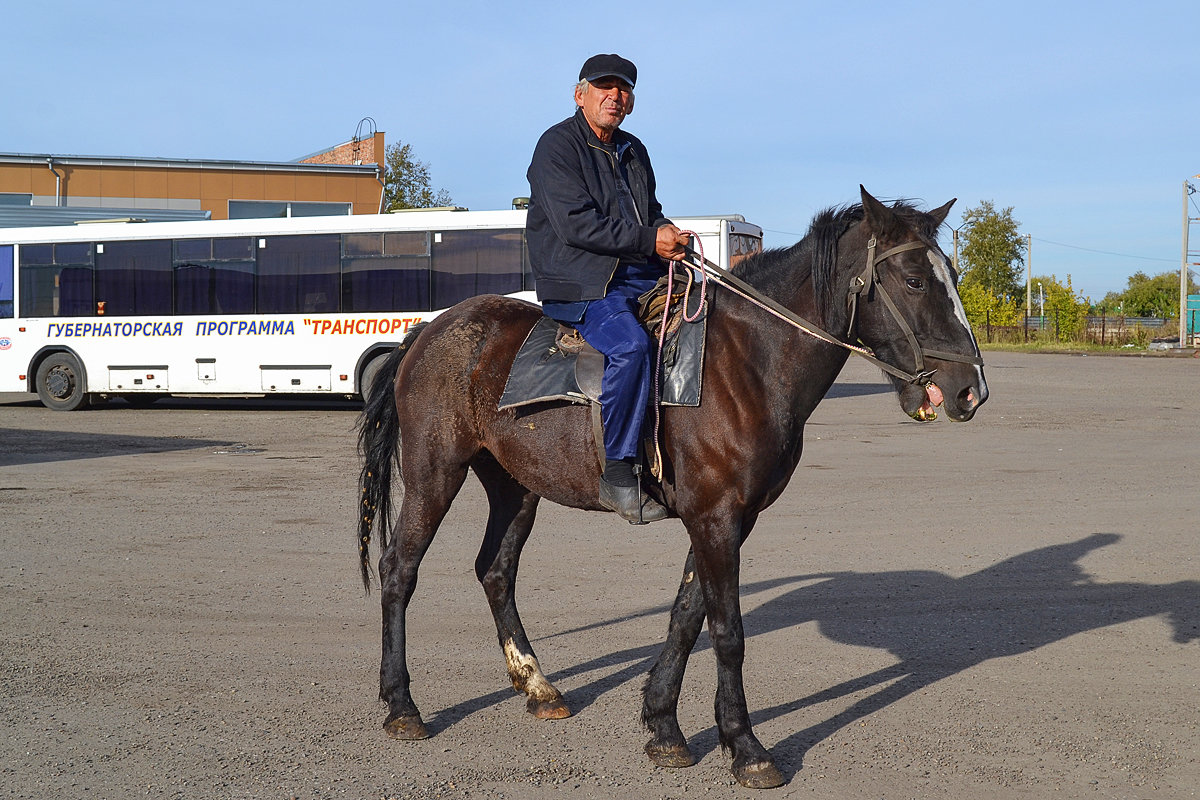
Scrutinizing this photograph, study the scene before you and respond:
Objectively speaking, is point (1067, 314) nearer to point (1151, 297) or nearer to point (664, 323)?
point (1151, 297)

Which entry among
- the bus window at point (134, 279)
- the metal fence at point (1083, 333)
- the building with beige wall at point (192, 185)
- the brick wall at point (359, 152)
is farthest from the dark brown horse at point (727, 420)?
the metal fence at point (1083, 333)

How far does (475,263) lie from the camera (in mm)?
20438

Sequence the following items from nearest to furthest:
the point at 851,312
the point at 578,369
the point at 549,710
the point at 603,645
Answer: the point at 851,312 → the point at 578,369 → the point at 549,710 → the point at 603,645

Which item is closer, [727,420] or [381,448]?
[727,420]

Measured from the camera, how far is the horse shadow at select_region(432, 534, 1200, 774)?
5.23 metres

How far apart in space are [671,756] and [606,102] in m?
2.78

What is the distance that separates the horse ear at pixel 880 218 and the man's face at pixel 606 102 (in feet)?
3.86

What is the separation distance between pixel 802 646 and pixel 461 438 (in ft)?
7.56

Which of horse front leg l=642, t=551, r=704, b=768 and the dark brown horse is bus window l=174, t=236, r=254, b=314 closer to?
the dark brown horse

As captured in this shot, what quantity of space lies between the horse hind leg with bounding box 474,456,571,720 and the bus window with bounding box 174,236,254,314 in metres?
16.9

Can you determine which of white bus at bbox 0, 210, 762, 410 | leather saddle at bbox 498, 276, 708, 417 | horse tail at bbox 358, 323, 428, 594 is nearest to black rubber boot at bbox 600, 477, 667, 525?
leather saddle at bbox 498, 276, 708, 417

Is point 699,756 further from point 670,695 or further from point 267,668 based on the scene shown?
point 267,668

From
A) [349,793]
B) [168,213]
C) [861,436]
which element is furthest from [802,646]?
[168,213]

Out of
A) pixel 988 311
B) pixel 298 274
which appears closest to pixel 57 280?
Result: pixel 298 274
